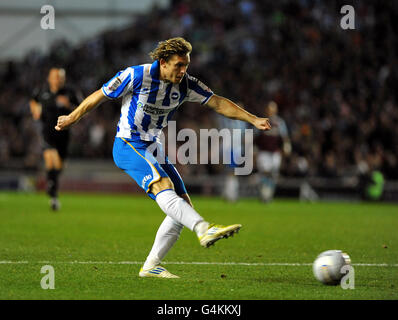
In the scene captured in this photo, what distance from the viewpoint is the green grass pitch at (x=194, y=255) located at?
5.73 meters

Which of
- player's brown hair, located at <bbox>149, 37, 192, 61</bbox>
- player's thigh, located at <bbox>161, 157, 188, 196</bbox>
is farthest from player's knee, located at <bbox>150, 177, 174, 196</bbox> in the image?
player's brown hair, located at <bbox>149, 37, 192, 61</bbox>

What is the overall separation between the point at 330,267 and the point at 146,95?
218 centimetres

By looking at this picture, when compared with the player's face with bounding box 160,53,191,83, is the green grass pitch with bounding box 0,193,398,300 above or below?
below

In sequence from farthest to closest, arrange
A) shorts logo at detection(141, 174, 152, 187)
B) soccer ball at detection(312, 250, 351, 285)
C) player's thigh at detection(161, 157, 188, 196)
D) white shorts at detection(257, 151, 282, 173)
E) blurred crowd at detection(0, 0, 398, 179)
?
blurred crowd at detection(0, 0, 398, 179) < white shorts at detection(257, 151, 282, 173) < player's thigh at detection(161, 157, 188, 196) < shorts logo at detection(141, 174, 152, 187) < soccer ball at detection(312, 250, 351, 285)

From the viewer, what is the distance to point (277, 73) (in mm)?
24953

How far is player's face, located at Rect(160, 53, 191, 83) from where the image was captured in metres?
6.23

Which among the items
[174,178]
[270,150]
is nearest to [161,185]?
[174,178]

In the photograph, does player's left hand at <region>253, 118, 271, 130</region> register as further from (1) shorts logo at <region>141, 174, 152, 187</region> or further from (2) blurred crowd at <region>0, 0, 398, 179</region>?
(2) blurred crowd at <region>0, 0, 398, 179</region>

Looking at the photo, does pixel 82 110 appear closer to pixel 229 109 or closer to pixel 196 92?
pixel 196 92

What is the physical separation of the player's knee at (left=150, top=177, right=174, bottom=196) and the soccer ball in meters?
1.43

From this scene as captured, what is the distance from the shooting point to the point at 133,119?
6492 millimetres

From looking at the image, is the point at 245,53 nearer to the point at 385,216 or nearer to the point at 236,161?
the point at 236,161
